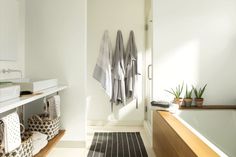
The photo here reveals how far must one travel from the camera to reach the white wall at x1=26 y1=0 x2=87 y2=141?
2766mm

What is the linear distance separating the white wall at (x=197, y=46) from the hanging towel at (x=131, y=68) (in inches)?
39.3

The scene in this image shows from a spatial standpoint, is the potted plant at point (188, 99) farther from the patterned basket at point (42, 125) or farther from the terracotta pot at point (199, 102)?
the patterned basket at point (42, 125)

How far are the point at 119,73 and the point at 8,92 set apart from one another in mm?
2204

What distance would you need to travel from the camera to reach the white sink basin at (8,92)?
1484 millimetres

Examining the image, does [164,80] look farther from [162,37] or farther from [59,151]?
[59,151]

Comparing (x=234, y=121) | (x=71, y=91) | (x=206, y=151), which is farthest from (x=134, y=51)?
(x=206, y=151)

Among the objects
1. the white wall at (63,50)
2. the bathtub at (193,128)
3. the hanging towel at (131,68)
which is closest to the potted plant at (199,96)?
the bathtub at (193,128)

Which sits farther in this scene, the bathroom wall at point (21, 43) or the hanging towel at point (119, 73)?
the hanging towel at point (119, 73)

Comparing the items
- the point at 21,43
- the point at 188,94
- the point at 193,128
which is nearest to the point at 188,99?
the point at 188,94

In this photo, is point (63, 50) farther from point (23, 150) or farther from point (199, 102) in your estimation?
point (199, 102)

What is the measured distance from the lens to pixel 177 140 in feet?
5.07

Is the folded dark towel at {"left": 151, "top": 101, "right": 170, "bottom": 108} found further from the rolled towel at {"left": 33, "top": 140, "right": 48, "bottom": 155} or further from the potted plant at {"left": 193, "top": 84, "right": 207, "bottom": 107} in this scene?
the rolled towel at {"left": 33, "top": 140, "right": 48, "bottom": 155}

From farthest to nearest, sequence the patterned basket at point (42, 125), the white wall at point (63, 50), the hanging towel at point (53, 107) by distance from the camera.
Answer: the white wall at point (63, 50)
the hanging towel at point (53, 107)
the patterned basket at point (42, 125)

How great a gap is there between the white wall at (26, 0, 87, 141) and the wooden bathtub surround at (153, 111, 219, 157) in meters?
1.09
